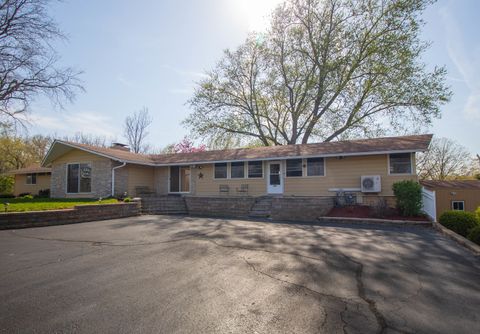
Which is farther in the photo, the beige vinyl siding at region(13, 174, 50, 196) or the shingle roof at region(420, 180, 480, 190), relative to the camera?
the beige vinyl siding at region(13, 174, 50, 196)

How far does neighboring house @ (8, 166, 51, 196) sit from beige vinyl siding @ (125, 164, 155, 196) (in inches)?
369

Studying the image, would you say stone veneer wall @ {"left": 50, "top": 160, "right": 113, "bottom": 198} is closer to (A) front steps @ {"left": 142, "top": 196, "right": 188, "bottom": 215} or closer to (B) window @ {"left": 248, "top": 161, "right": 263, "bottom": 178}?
(A) front steps @ {"left": 142, "top": 196, "right": 188, "bottom": 215}

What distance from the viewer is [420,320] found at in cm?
274

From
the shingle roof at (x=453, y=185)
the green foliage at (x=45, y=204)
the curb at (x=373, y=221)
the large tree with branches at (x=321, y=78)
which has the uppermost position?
the large tree with branches at (x=321, y=78)

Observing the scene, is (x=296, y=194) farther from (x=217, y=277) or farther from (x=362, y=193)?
(x=217, y=277)

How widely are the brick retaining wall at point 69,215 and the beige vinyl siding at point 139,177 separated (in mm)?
4275

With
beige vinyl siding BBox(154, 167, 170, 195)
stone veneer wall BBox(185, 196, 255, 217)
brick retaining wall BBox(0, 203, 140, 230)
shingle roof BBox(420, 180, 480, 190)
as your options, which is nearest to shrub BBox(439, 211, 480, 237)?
stone veneer wall BBox(185, 196, 255, 217)

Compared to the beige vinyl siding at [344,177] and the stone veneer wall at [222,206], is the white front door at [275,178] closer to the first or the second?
the beige vinyl siding at [344,177]

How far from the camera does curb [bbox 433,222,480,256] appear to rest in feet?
17.9

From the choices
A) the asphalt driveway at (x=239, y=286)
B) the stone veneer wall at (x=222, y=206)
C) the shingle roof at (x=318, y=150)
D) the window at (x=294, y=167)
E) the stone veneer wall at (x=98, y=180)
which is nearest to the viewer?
the asphalt driveway at (x=239, y=286)

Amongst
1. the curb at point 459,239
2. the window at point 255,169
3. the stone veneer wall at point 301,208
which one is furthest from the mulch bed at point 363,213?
the window at point 255,169

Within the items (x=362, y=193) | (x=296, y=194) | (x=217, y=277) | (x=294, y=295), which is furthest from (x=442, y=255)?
(x=296, y=194)

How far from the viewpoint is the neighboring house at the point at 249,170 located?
41.2 ft

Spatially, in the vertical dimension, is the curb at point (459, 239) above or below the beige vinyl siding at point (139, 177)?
below
